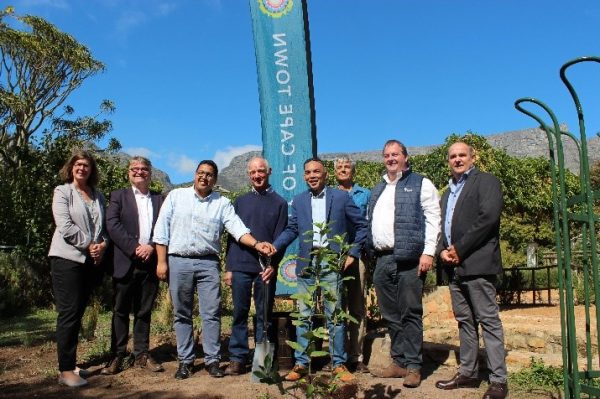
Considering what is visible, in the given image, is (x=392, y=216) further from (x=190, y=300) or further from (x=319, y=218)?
(x=190, y=300)

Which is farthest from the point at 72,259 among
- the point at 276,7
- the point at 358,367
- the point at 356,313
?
the point at 276,7

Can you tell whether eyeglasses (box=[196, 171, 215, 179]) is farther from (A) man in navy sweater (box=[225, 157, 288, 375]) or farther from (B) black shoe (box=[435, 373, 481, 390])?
(B) black shoe (box=[435, 373, 481, 390])

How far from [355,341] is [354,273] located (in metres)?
0.60

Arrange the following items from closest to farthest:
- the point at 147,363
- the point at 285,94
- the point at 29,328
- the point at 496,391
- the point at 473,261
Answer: the point at 496,391, the point at 473,261, the point at 147,363, the point at 285,94, the point at 29,328

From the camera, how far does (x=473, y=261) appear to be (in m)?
3.79

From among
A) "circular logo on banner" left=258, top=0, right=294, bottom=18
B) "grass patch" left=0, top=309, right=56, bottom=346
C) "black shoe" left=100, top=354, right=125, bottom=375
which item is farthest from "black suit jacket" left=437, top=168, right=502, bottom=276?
"grass patch" left=0, top=309, right=56, bottom=346

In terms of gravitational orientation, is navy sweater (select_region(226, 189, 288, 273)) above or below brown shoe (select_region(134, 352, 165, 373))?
above

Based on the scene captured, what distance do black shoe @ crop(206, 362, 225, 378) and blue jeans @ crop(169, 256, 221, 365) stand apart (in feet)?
0.12

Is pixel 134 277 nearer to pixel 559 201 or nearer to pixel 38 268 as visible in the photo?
pixel 559 201

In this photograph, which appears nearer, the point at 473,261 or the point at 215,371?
the point at 473,261

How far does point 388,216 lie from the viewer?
424cm

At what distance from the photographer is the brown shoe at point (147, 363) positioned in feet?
14.9

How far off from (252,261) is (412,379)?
1526mm

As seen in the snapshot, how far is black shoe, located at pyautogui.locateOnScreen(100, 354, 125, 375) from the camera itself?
4.48 m
